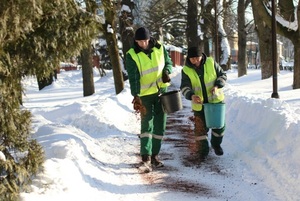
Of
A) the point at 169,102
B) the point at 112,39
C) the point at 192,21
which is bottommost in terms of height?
the point at 169,102

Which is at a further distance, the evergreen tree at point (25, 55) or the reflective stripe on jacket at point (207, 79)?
the reflective stripe on jacket at point (207, 79)

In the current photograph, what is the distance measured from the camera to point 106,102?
11.5 m

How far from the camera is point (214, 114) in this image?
651 centimetres

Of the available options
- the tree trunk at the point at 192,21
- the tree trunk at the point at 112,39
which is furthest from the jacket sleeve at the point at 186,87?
the tree trunk at the point at 192,21

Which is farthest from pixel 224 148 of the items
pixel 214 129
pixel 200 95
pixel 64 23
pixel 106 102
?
pixel 106 102

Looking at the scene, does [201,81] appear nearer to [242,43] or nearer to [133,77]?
[133,77]

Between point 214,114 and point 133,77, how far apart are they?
1330 mm

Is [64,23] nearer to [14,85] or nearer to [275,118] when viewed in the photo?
[14,85]

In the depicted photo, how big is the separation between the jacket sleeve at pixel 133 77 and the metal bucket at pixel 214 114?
109 centimetres

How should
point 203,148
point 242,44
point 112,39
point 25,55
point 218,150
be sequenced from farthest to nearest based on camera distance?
1. point 242,44
2. point 112,39
3. point 218,150
4. point 203,148
5. point 25,55

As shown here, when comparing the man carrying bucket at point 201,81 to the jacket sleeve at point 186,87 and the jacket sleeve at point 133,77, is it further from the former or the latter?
→ the jacket sleeve at point 133,77

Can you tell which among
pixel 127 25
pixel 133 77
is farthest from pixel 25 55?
pixel 127 25

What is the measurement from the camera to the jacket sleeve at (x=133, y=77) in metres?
6.13

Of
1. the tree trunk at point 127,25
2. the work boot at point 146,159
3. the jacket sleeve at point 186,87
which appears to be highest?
the tree trunk at point 127,25
